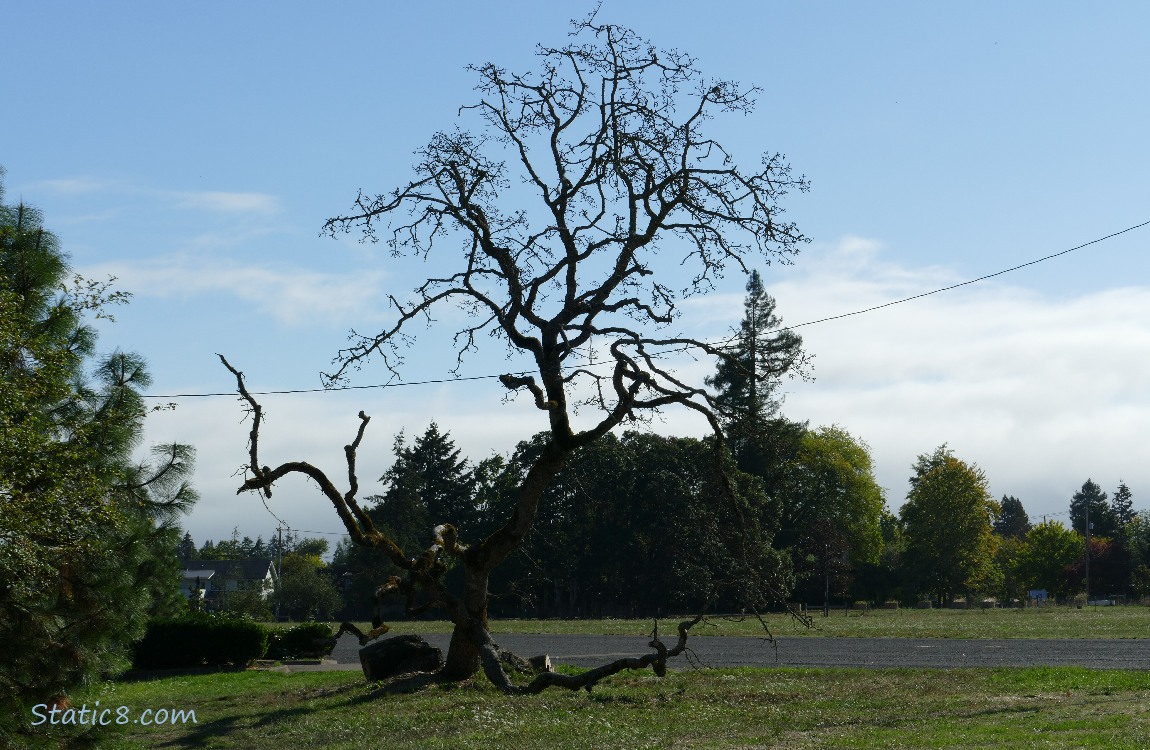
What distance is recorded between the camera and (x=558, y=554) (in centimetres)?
6200

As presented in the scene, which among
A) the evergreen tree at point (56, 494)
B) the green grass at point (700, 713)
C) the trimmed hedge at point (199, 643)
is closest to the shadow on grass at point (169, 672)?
the trimmed hedge at point (199, 643)

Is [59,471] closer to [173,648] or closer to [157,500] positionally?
[157,500]

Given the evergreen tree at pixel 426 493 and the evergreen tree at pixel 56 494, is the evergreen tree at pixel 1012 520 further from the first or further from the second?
the evergreen tree at pixel 56 494

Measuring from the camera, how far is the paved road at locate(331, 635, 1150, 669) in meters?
23.9

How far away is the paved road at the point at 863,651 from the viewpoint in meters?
23.9

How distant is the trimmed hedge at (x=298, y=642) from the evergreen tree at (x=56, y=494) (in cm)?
1714

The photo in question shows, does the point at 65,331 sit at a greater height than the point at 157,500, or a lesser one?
greater

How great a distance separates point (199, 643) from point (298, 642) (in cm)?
313

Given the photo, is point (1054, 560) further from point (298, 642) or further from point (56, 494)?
point (56, 494)

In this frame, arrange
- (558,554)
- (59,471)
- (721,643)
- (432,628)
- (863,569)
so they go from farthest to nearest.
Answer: (863,569)
(558,554)
(432,628)
(721,643)
(59,471)

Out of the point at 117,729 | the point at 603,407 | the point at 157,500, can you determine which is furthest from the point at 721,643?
the point at 117,729

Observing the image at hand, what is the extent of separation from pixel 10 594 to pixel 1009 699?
13.3 meters

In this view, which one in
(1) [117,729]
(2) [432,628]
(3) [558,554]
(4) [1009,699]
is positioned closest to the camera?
(1) [117,729]

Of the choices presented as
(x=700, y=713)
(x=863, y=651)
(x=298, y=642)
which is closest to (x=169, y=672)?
(x=298, y=642)
